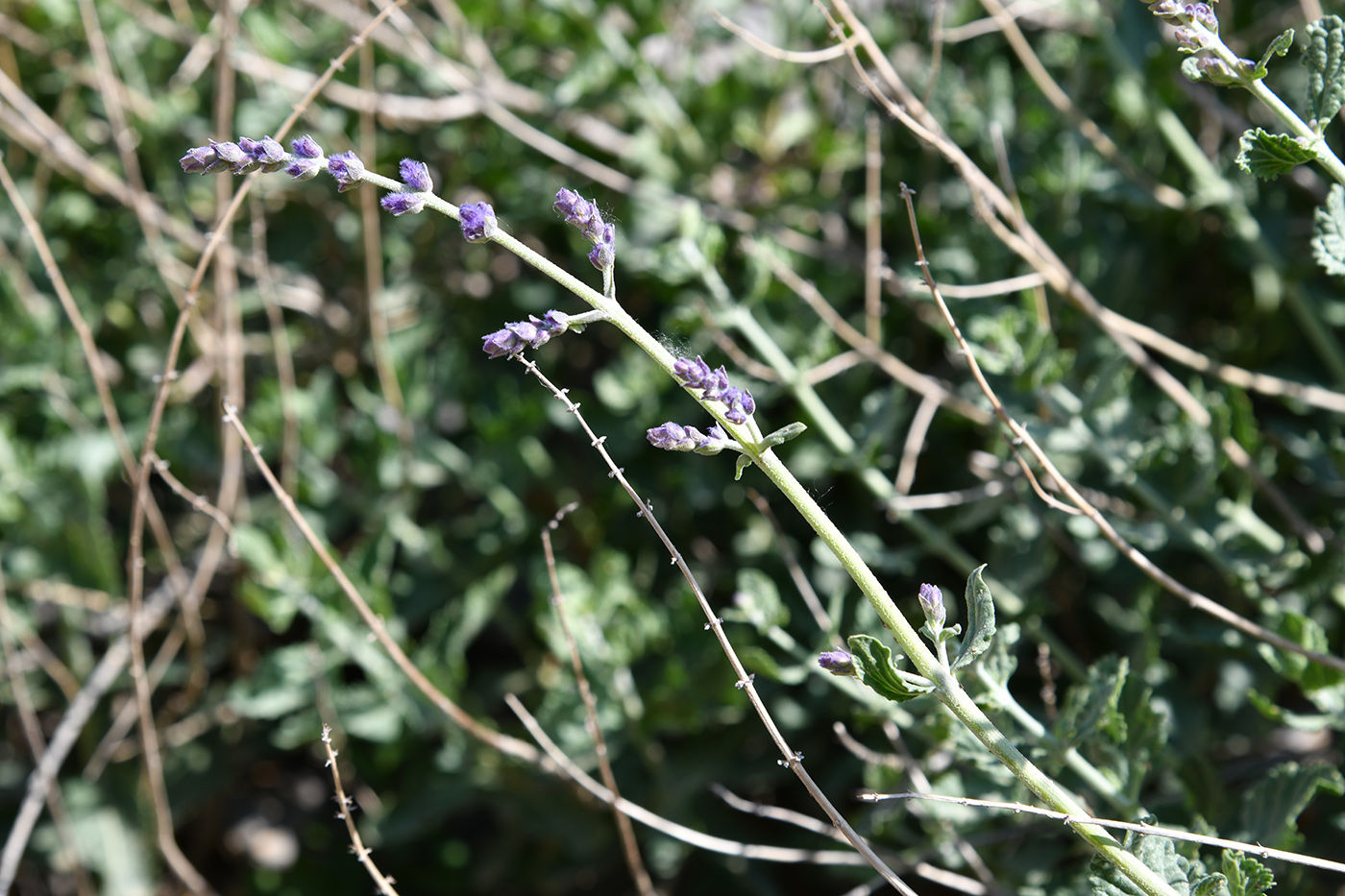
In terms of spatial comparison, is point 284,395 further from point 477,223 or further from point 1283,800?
point 1283,800

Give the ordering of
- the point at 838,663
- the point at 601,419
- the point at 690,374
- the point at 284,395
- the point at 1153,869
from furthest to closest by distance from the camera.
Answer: the point at 601,419 < the point at 284,395 < the point at 1153,869 < the point at 838,663 < the point at 690,374

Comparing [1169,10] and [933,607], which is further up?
[1169,10]

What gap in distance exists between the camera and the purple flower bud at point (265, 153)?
2.86ft

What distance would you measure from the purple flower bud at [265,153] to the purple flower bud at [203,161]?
25mm

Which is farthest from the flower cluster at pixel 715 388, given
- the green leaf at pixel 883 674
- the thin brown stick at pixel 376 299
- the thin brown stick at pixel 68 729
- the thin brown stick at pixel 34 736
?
the thin brown stick at pixel 34 736

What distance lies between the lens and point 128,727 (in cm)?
221

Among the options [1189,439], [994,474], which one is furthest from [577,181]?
[1189,439]

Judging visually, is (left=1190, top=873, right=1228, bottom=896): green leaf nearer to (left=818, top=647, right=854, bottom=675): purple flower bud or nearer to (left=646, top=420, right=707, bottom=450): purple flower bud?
(left=818, top=647, right=854, bottom=675): purple flower bud

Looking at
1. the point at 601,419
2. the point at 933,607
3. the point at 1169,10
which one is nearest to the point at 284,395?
the point at 601,419

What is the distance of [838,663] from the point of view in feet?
3.14

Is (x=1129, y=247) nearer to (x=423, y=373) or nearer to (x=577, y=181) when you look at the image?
(x=577, y=181)

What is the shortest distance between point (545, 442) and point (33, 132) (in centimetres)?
122

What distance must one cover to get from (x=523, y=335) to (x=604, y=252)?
0.12 m

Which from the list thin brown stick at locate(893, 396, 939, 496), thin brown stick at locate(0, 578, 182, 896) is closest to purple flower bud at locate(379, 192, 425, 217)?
thin brown stick at locate(893, 396, 939, 496)
